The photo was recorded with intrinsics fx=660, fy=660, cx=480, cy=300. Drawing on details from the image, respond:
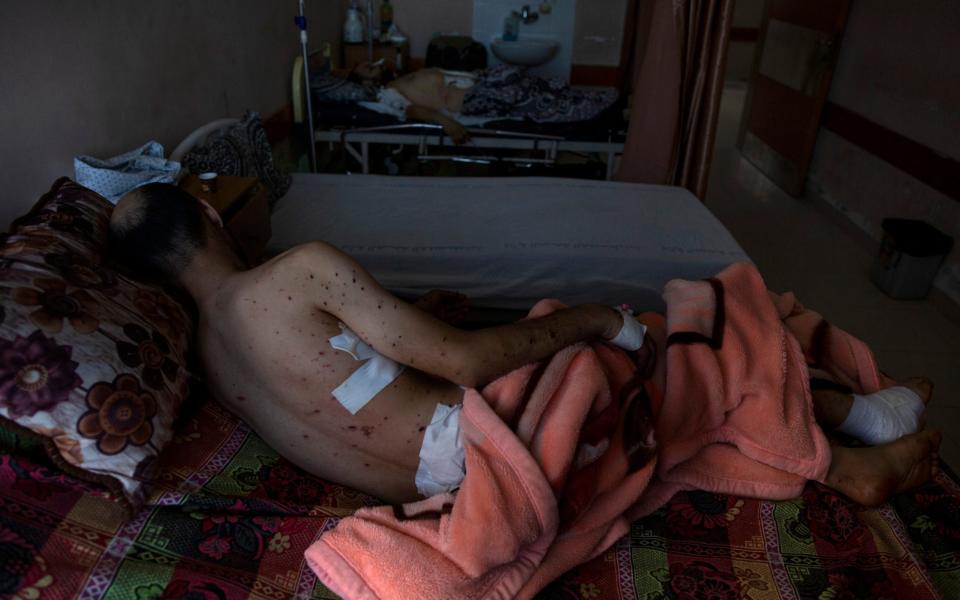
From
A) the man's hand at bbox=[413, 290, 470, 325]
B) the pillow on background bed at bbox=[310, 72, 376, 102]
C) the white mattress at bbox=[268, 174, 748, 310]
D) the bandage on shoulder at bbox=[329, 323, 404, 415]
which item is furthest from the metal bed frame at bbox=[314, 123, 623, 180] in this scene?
the bandage on shoulder at bbox=[329, 323, 404, 415]

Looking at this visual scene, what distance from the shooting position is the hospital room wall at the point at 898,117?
305 centimetres

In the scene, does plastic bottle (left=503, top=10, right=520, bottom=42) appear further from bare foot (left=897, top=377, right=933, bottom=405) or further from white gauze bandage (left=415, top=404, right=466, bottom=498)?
white gauze bandage (left=415, top=404, right=466, bottom=498)

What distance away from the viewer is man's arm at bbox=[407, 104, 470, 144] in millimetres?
3444

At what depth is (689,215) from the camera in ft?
8.20

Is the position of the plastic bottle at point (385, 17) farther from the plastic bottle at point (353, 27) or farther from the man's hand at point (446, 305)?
the man's hand at point (446, 305)

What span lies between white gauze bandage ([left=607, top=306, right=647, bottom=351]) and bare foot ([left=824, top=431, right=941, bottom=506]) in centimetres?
44

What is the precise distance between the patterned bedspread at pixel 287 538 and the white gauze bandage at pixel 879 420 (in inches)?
4.6

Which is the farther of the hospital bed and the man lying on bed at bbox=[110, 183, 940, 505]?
the hospital bed

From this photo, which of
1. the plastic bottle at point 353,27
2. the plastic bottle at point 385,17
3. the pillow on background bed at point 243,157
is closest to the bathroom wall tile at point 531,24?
the plastic bottle at point 385,17

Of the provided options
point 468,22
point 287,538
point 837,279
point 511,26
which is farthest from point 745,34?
point 287,538

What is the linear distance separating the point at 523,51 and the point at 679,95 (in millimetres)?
2040

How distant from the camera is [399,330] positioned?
3.68ft

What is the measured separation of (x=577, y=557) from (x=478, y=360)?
37 cm

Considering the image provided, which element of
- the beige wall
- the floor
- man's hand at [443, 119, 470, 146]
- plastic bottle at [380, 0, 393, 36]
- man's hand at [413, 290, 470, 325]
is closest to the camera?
man's hand at [413, 290, 470, 325]
